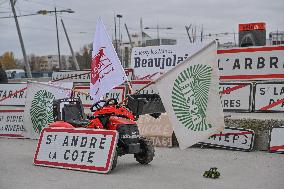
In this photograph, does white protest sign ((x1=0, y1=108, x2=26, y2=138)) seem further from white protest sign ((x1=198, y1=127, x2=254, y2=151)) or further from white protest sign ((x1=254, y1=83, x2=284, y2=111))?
white protest sign ((x1=254, y1=83, x2=284, y2=111))

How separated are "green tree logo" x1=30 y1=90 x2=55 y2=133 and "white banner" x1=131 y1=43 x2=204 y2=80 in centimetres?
590

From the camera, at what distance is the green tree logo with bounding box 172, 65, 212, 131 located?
8.50 m

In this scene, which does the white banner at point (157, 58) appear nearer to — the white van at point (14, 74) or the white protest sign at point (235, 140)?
the white protest sign at point (235, 140)

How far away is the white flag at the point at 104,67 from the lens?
10.8 metres

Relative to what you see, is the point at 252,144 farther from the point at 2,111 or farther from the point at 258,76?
the point at 2,111

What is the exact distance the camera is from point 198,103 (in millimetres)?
8523

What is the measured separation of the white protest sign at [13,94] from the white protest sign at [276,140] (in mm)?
9847

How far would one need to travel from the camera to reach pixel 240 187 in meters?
8.08

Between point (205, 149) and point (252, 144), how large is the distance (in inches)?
46.6

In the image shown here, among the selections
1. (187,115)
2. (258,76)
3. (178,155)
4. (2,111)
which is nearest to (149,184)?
(187,115)

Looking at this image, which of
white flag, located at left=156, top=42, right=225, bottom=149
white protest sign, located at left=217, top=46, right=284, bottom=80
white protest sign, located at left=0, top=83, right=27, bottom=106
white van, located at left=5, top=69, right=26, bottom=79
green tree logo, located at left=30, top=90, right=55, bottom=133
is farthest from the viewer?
white van, located at left=5, top=69, right=26, bottom=79

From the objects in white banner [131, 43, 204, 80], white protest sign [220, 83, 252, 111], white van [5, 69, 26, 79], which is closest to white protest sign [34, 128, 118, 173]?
white protest sign [220, 83, 252, 111]

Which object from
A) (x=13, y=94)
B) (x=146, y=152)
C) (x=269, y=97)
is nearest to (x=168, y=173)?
(x=146, y=152)

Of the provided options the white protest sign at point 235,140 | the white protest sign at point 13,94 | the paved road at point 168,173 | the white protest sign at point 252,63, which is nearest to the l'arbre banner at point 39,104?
the paved road at point 168,173
